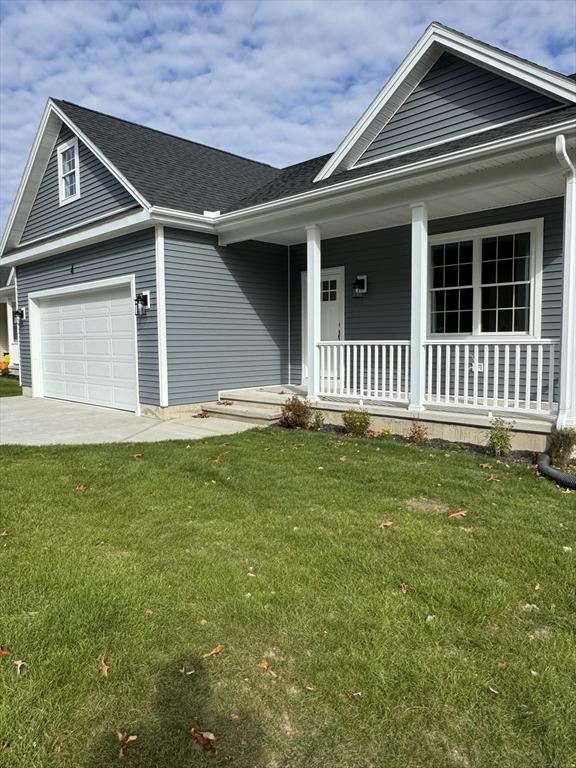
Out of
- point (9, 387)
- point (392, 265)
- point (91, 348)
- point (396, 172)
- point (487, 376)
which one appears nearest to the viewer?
point (396, 172)

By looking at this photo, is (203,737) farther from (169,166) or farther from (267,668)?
(169,166)

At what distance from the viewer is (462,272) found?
826cm

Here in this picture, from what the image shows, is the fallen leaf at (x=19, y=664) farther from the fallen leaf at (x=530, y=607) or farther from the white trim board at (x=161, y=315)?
the white trim board at (x=161, y=315)

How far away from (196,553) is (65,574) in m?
0.81

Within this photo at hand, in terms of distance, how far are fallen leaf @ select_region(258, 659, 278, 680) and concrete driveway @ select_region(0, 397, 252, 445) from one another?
16.9 feet

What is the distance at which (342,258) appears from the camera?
32.6 ft

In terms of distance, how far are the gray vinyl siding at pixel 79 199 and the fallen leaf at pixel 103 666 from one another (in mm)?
8531

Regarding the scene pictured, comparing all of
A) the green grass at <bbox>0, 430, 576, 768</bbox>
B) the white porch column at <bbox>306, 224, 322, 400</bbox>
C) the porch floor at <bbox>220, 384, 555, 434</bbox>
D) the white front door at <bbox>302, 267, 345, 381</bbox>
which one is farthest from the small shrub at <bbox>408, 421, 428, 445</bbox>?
the white front door at <bbox>302, 267, 345, 381</bbox>

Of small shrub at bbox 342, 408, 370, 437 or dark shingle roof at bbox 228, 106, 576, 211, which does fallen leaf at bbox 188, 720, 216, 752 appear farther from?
dark shingle roof at bbox 228, 106, 576, 211

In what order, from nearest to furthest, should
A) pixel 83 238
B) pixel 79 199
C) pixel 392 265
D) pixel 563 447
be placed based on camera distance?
pixel 563 447 → pixel 392 265 → pixel 83 238 → pixel 79 199

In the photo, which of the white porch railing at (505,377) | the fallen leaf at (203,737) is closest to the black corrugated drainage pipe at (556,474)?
the white porch railing at (505,377)

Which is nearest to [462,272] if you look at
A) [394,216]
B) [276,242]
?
[394,216]

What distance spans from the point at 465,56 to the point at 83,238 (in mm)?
7394

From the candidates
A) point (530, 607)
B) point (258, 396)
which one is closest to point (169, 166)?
point (258, 396)
